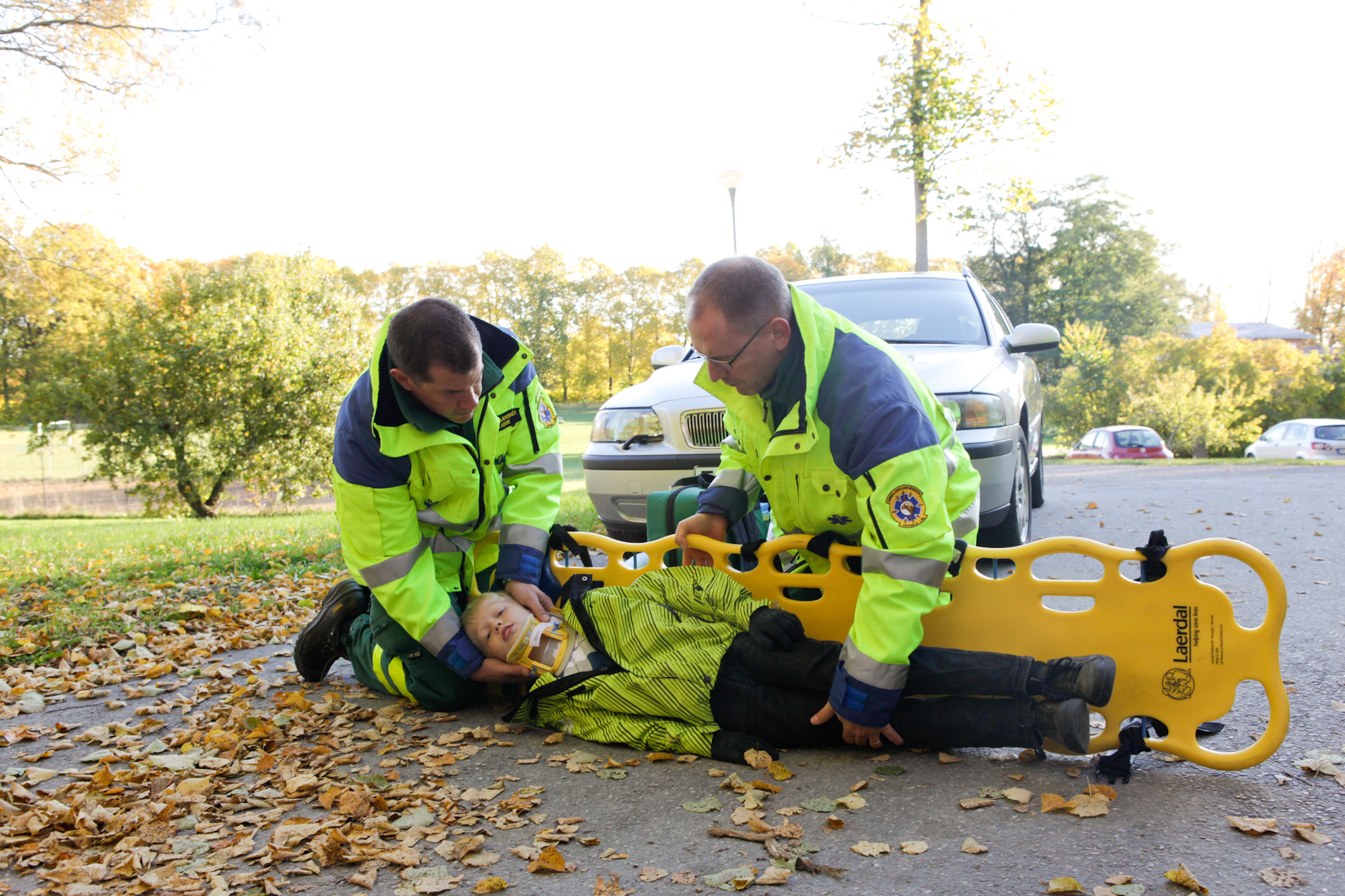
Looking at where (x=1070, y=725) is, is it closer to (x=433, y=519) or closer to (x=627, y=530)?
(x=433, y=519)

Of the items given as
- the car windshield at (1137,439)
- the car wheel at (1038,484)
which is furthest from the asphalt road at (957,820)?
the car windshield at (1137,439)

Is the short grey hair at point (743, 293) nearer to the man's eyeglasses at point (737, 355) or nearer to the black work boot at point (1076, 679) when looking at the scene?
the man's eyeglasses at point (737, 355)

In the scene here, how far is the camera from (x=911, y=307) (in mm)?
6000

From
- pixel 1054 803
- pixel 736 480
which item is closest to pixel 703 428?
pixel 736 480

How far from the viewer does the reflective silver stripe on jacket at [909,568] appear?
8.11 ft

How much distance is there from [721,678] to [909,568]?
31.1 inches

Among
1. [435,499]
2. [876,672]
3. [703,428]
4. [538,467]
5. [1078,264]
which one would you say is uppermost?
[1078,264]

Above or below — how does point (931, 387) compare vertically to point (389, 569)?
above

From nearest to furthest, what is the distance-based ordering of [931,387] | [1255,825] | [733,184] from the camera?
[1255,825]
[931,387]
[733,184]

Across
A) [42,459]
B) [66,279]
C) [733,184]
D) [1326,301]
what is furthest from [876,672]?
[1326,301]

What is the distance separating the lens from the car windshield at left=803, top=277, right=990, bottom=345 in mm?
5766

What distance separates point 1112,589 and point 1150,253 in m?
52.6

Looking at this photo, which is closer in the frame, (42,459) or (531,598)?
(531,598)

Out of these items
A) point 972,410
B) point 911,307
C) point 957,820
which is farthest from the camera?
point 911,307
